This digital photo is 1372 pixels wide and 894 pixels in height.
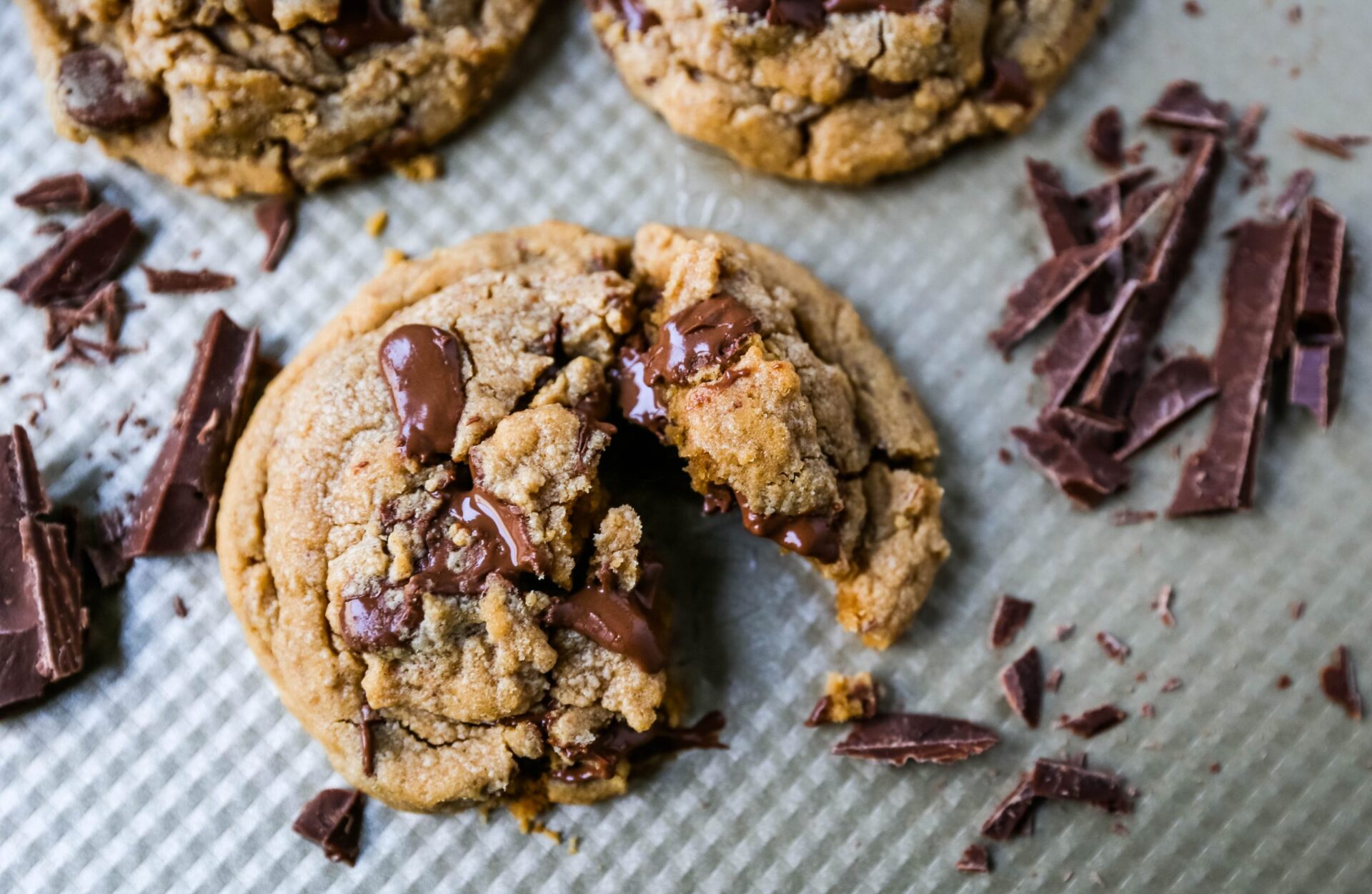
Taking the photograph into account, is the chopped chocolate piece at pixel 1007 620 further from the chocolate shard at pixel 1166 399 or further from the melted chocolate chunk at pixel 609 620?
the melted chocolate chunk at pixel 609 620

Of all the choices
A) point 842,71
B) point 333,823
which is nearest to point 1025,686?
point 842,71

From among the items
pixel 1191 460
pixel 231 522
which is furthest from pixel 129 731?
pixel 1191 460

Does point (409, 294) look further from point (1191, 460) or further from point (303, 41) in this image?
point (1191, 460)

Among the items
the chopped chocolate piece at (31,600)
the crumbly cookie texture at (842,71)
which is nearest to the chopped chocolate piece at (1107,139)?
the crumbly cookie texture at (842,71)

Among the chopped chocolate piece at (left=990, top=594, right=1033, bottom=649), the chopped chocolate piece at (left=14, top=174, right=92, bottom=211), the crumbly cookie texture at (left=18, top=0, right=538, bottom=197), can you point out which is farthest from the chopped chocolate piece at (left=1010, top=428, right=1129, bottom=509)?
the chopped chocolate piece at (left=14, top=174, right=92, bottom=211)

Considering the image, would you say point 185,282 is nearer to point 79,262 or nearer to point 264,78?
point 79,262
